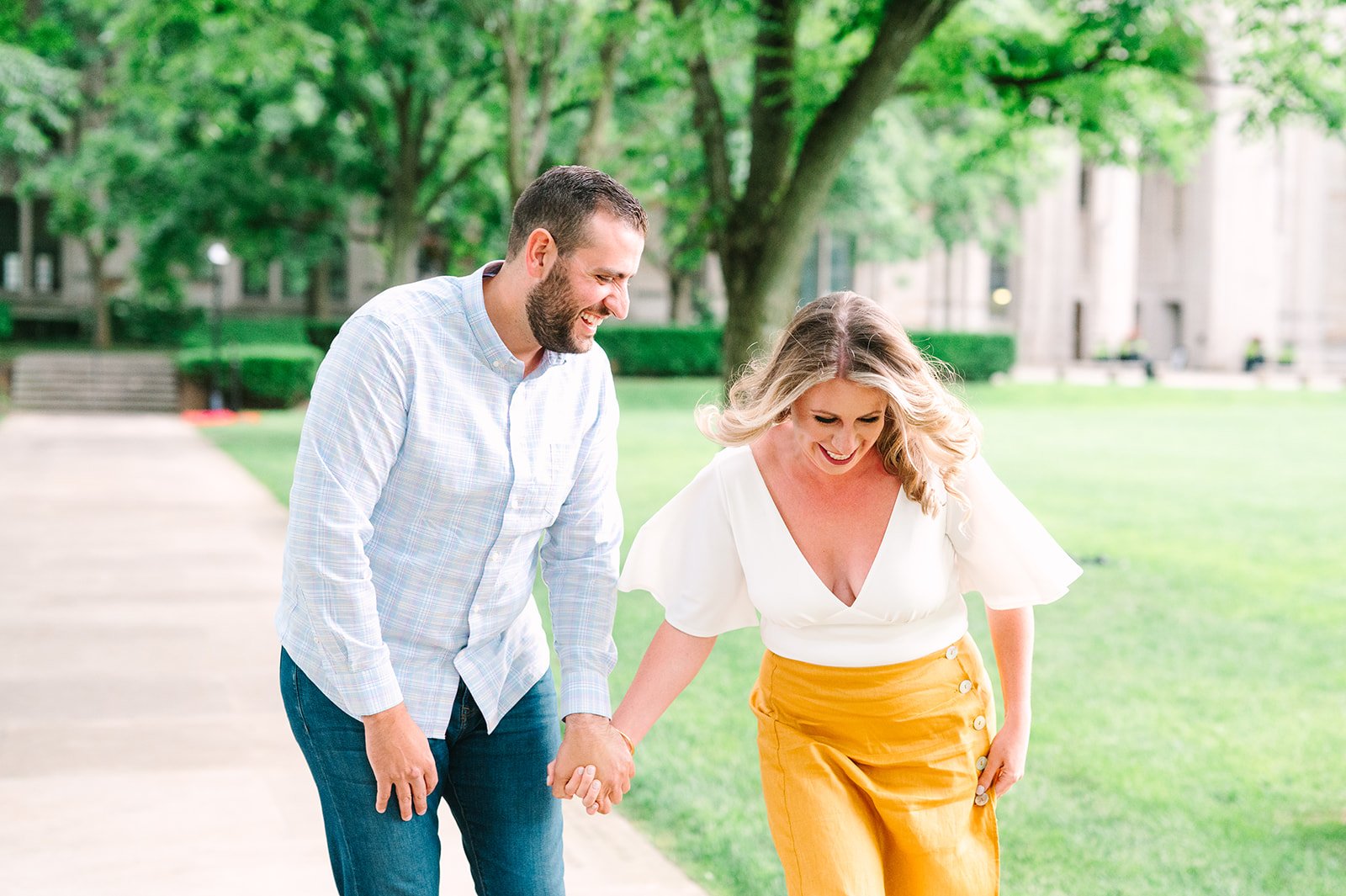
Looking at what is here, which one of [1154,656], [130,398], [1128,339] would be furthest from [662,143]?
[1128,339]

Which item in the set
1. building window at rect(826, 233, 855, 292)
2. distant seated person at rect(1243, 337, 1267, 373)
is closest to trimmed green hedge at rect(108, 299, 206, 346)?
building window at rect(826, 233, 855, 292)

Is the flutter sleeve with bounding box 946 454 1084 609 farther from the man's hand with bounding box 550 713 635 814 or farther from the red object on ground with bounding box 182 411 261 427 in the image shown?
the red object on ground with bounding box 182 411 261 427

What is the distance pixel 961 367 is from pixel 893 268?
1506 centimetres

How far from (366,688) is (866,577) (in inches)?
37.1

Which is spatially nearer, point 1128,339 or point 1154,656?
point 1154,656

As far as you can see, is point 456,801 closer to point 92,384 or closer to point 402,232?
point 402,232

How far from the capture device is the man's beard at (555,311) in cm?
257

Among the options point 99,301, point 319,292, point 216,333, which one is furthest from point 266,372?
point 319,292

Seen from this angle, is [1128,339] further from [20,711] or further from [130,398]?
[20,711]

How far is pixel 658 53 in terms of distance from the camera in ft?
46.0

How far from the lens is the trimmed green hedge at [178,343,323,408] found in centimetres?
2920

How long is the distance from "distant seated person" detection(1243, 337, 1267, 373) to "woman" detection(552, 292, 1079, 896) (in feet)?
180

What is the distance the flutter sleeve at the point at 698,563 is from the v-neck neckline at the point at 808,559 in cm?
10

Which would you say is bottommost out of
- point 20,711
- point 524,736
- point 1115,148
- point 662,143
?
point 20,711
